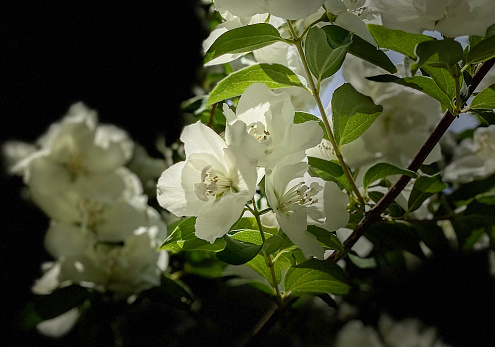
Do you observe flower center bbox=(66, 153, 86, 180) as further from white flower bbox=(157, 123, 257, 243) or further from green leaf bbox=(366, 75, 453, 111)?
green leaf bbox=(366, 75, 453, 111)

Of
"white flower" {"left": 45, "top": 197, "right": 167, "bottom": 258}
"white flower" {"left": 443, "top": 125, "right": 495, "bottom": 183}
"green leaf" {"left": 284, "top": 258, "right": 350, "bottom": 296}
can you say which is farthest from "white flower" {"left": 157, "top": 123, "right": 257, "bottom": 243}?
"white flower" {"left": 443, "top": 125, "right": 495, "bottom": 183}

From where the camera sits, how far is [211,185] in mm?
392

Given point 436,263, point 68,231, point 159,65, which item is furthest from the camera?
point 159,65

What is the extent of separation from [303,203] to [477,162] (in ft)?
1.82

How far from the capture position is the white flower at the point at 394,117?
1.80 feet

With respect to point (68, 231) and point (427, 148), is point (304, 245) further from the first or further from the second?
point (68, 231)

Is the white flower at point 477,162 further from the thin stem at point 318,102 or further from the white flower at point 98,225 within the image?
the white flower at point 98,225

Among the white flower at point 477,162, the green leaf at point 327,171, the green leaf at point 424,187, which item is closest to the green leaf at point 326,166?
the green leaf at point 327,171

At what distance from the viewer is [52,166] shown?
0.62m

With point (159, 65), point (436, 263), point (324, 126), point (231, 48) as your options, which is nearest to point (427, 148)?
point (324, 126)

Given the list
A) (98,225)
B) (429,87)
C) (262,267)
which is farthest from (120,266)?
(429,87)

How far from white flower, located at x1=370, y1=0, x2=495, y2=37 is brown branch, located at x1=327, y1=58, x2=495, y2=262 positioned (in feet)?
0.20

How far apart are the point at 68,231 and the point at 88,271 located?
64 millimetres

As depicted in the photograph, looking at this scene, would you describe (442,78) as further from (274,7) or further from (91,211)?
(91,211)
